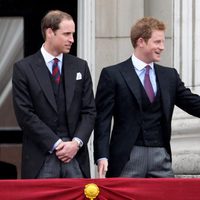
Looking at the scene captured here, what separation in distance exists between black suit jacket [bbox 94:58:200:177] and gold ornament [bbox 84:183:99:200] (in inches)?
24.5

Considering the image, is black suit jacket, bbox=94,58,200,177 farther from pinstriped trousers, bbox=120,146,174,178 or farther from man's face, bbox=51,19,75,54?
man's face, bbox=51,19,75,54

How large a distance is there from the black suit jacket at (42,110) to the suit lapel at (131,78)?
32cm

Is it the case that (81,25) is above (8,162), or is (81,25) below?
above

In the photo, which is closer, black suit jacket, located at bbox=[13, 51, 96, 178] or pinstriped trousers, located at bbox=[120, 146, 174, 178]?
black suit jacket, located at bbox=[13, 51, 96, 178]

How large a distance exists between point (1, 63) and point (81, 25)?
1367 mm

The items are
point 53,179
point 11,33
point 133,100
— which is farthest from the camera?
point 11,33

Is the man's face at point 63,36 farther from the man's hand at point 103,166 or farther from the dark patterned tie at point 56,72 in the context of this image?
the man's hand at point 103,166

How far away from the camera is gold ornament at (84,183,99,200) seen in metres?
9.14

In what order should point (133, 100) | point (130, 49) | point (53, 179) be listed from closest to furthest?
point (53, 179) → point (133, 100) → point (130, 49)

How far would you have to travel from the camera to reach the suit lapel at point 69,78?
9.69 metres

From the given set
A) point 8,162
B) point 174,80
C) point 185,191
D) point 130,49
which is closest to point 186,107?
point 174,80

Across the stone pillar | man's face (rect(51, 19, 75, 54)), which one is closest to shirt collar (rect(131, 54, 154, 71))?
man's face (rect(51, 19, 75, 54))

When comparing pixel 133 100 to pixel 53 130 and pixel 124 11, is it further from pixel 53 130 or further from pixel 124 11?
pixel 124 11

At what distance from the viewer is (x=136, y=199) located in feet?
30.3
